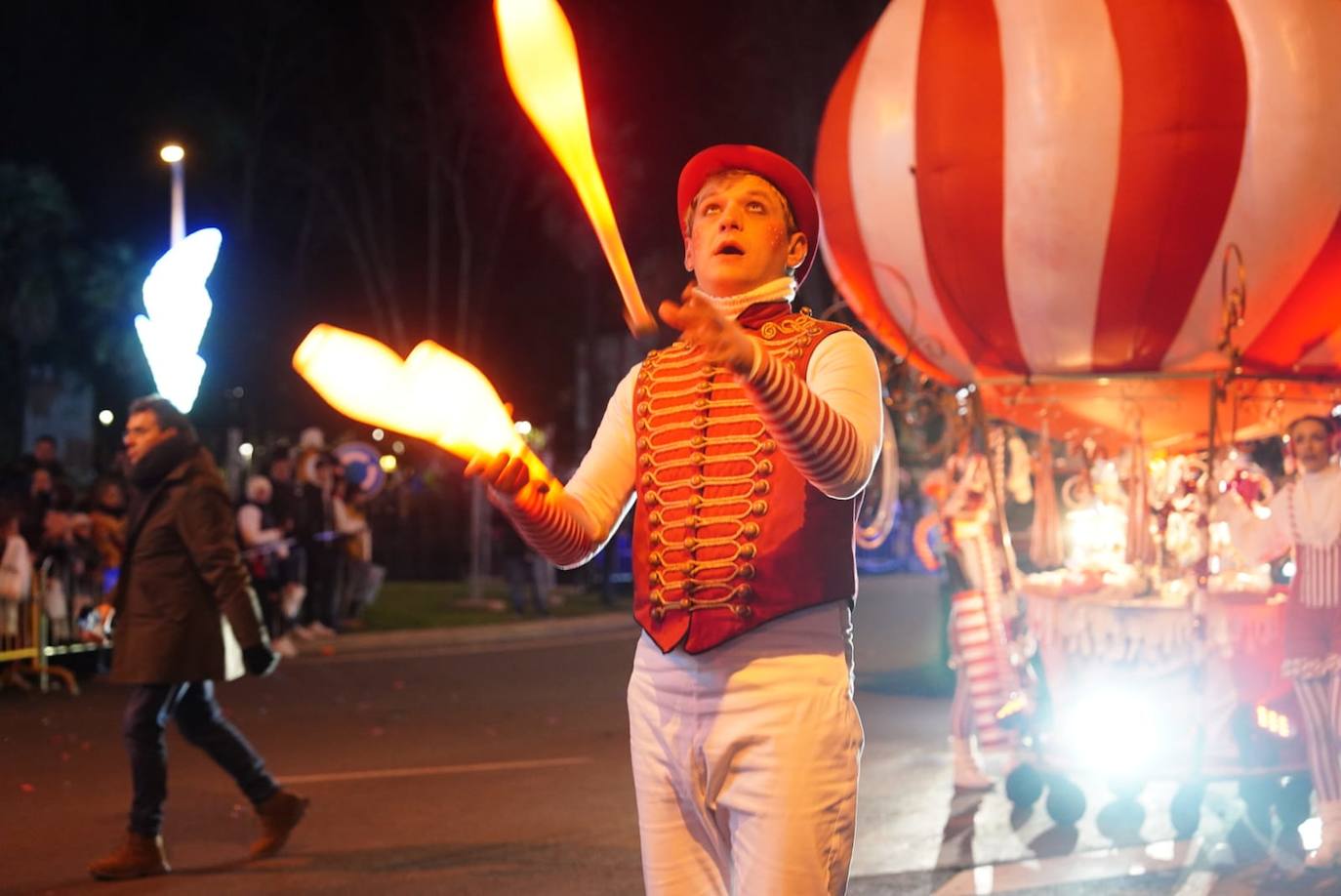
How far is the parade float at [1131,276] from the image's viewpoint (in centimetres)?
742

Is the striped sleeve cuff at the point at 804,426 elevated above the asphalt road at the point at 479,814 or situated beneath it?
elevated above

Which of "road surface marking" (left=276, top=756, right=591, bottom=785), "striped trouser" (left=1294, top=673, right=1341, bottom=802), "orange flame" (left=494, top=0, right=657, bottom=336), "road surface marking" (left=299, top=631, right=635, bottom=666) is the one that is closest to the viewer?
"orange flame" (left=494, top=0, right=657, bottom=336)

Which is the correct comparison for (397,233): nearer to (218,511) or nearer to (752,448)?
(218,511)

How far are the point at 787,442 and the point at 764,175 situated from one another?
79 centimetres

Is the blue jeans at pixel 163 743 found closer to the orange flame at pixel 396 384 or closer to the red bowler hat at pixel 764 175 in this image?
the red bowler hat at pixel 764 175

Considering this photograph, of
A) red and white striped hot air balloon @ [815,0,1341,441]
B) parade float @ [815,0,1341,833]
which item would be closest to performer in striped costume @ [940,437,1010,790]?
parade float @ [815,0,1341,833]

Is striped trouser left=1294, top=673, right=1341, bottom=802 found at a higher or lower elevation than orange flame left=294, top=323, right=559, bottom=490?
lower

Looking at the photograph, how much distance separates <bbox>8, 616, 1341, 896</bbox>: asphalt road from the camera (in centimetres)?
686

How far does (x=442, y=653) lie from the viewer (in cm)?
1631

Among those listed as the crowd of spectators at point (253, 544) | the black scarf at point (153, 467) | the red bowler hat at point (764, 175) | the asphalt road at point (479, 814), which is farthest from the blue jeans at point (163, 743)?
the crowd of spectators at point (253, 544)

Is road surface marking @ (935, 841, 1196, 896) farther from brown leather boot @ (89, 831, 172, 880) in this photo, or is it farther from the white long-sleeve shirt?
the white long-sleeve shirt

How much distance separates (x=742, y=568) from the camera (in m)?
3.38

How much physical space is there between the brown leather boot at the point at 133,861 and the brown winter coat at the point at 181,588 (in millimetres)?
668

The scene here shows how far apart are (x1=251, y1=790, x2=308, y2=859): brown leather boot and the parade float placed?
3.47 metres
